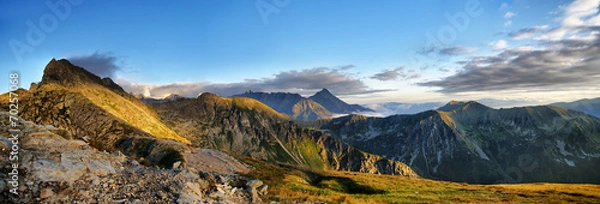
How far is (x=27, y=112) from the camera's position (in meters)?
136

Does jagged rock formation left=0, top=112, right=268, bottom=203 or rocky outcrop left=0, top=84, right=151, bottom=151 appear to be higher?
jagged rock formation left=0, top=112, right=268, bottom=203

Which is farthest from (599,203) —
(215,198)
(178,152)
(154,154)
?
(154,154)

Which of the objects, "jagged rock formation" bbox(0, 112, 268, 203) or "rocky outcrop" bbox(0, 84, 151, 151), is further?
"rocky outcrop" bbox(0, 84, 151, 151)

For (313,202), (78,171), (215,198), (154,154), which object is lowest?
(154,154)

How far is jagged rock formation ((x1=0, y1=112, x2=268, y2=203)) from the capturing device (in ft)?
49.1

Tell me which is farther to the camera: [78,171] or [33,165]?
[78,171]

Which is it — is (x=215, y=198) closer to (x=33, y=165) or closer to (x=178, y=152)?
(x=33, y=165)

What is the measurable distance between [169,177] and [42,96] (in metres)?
177

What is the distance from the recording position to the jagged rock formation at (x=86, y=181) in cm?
1496

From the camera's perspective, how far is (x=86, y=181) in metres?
16.9

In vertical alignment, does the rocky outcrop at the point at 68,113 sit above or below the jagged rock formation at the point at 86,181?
below

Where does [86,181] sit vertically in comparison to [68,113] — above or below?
above

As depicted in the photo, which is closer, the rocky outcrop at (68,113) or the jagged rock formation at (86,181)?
the jagged rock formation at (86,181)

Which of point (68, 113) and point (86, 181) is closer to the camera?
point (86, 181)
